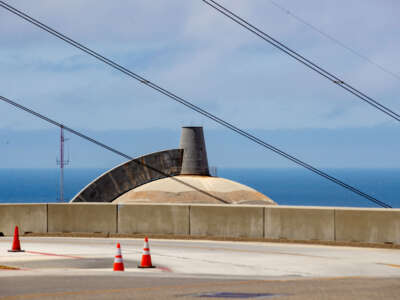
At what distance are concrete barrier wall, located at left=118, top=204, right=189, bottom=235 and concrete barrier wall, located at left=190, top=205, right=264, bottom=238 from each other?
1.02ft

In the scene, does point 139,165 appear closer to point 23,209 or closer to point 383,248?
point 23,209

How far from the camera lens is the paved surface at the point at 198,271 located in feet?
42.0

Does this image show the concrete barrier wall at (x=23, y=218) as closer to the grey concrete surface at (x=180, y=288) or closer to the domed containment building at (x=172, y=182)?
the grey concrete surface at (x=180, y=288)

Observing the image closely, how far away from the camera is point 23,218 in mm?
25625

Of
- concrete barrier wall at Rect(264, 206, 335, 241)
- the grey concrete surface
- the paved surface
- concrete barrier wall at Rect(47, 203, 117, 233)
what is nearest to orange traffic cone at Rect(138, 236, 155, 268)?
the paved surface

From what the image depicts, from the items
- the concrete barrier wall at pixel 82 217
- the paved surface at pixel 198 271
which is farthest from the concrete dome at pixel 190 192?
the paved surface at pixel 198 271

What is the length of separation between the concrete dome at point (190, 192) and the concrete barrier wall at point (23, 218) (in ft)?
57.2

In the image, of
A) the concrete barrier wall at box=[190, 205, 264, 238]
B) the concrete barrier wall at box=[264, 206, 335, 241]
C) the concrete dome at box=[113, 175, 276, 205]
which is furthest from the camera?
the concrete dome at box=[113, 175, 276, 205]

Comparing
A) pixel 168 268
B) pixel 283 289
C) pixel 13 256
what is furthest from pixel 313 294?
pixel 13 256

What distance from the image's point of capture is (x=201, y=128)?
46281mm

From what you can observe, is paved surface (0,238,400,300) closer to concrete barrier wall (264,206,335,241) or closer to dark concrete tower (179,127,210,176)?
concrete barrier wall (264,206,335,241)

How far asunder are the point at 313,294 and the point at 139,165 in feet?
113

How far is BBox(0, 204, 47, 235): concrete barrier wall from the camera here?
25547mm

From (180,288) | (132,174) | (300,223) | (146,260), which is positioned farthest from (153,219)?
(132,174)
